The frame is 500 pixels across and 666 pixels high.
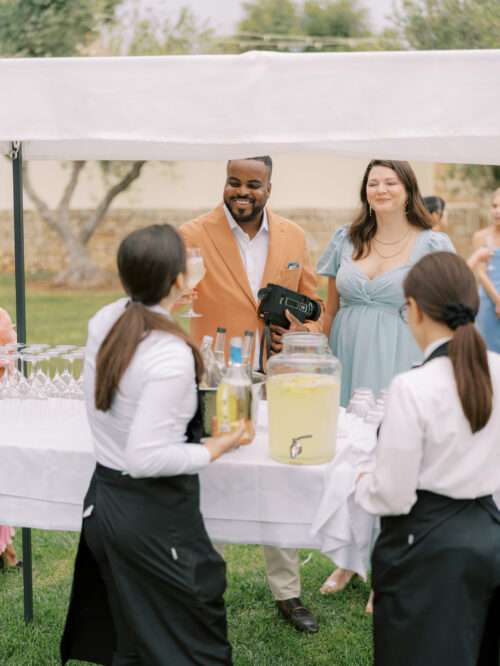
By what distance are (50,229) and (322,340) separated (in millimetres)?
16889

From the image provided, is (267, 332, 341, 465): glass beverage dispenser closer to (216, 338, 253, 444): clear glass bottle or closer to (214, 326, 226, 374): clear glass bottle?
(216, 338, 253, 444): clear glass bottle

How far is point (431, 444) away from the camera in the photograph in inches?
84.1

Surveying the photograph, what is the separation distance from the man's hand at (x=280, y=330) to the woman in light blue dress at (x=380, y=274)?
37 centimetres

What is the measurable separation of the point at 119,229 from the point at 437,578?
17001 millimetres

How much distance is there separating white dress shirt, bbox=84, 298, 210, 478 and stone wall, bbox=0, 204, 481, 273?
49.9 feet

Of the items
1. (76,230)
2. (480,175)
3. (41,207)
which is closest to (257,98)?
(480,175)

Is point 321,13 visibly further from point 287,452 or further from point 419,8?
point 287,452

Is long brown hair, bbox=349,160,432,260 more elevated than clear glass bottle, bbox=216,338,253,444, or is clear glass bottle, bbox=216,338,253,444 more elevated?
long brown hair, bbox=349,160,432,260

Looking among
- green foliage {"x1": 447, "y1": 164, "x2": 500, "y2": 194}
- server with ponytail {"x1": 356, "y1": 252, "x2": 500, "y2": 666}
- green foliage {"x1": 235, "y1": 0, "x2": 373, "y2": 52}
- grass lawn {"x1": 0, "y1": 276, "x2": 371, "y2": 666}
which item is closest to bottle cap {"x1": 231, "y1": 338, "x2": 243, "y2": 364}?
server with ponytail {"x1": 356, "y1": 252, "x2": 500, "y2": 666}

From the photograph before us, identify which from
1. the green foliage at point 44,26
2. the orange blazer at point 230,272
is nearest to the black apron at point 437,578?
the orange blazer at point 230,272

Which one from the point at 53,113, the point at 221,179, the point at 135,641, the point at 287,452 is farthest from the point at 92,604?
the point at 221,179

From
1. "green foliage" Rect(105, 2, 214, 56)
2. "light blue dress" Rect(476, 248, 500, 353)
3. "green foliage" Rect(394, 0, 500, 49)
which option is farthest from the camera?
"green foliage" Rect(105, 2, 214, 56)

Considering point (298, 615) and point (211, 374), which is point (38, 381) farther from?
point (298, 615)

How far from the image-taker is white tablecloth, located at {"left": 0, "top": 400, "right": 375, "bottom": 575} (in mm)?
2502
